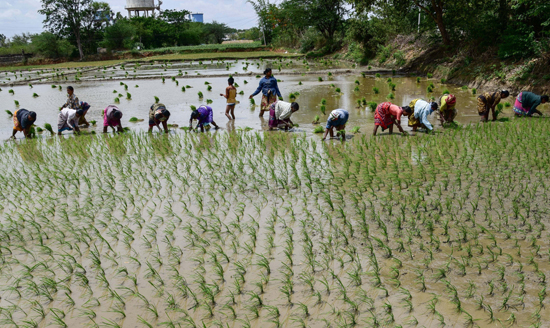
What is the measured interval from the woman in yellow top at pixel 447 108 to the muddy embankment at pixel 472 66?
471 cm

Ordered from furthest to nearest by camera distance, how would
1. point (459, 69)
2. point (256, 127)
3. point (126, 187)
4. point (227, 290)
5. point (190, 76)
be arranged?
point (190, 76) → point (459, 69) → point (256, 127) → point (126, 187) → point (227, 290)

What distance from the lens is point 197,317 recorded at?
3.31 metres

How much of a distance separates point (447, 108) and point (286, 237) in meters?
5.91

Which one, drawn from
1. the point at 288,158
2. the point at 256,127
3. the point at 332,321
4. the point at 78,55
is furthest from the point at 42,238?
the point at 78,55

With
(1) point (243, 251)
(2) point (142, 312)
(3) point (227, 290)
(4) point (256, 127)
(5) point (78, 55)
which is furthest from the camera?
(5) point (78, 55)

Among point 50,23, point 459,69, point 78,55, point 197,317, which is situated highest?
point 50,23

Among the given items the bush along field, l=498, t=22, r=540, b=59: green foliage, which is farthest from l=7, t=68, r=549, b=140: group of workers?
l=498, t=22, r=540, b=59: green foliage

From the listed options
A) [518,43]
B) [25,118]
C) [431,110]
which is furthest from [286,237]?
[518,43]

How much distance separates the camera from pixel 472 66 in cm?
1584

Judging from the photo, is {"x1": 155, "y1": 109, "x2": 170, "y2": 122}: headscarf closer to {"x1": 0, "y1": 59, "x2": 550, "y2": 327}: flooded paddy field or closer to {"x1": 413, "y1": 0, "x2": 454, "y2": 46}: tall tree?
{"x1": 0, "y1": 59, "x2": 550, "y2": 327}: flooded paddy field

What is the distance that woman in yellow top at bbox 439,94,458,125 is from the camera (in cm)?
855

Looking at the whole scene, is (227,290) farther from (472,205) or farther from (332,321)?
(472,205)

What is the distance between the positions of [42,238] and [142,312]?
2.09 metres

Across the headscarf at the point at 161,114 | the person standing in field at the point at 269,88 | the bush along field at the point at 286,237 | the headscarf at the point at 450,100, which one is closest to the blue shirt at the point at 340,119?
the bush along field at the point at 286,237
